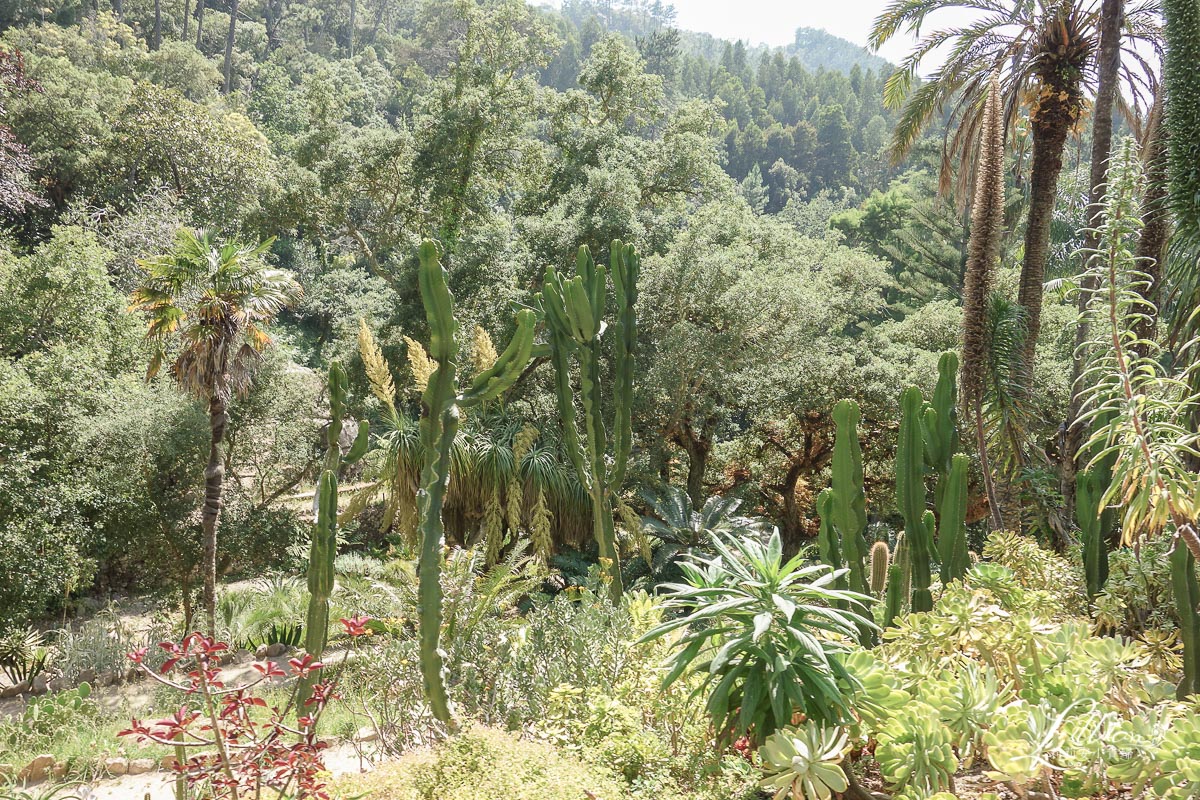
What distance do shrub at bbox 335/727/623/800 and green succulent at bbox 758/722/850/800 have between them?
28.1 inches

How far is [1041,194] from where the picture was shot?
8.62m

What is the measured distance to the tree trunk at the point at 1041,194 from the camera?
8.30 meters

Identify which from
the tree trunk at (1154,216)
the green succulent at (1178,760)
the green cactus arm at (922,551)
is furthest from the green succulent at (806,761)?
the tree trunk at (1154,216)

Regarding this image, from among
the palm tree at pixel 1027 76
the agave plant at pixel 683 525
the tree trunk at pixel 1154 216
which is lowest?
the agave plant at pixel 683 525

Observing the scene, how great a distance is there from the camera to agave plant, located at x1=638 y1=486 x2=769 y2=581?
10.2 m

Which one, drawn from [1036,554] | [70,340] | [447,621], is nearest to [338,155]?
[70,340]

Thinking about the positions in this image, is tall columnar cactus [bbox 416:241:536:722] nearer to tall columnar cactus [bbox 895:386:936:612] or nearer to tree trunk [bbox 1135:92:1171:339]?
tall columnar cactus [bbox 895:386:936:612]

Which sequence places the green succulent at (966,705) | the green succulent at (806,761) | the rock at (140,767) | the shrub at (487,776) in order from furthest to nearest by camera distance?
the rock at (140,767) < the shrub at (487,776) < the green succulent at (966,705) < the green succulent at (806,761)

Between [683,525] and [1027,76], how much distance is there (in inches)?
257

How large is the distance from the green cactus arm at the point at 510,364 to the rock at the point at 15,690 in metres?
6.83

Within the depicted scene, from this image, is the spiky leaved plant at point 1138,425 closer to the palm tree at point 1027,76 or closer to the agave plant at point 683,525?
the palm tree at point 1027,76

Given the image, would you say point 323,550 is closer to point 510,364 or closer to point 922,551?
point 510,364

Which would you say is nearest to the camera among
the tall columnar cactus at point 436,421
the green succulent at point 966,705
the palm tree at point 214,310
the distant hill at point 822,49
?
the green succulent at point 966,705

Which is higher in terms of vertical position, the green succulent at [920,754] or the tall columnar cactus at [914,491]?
the tall columnar cactus at [914,491]
